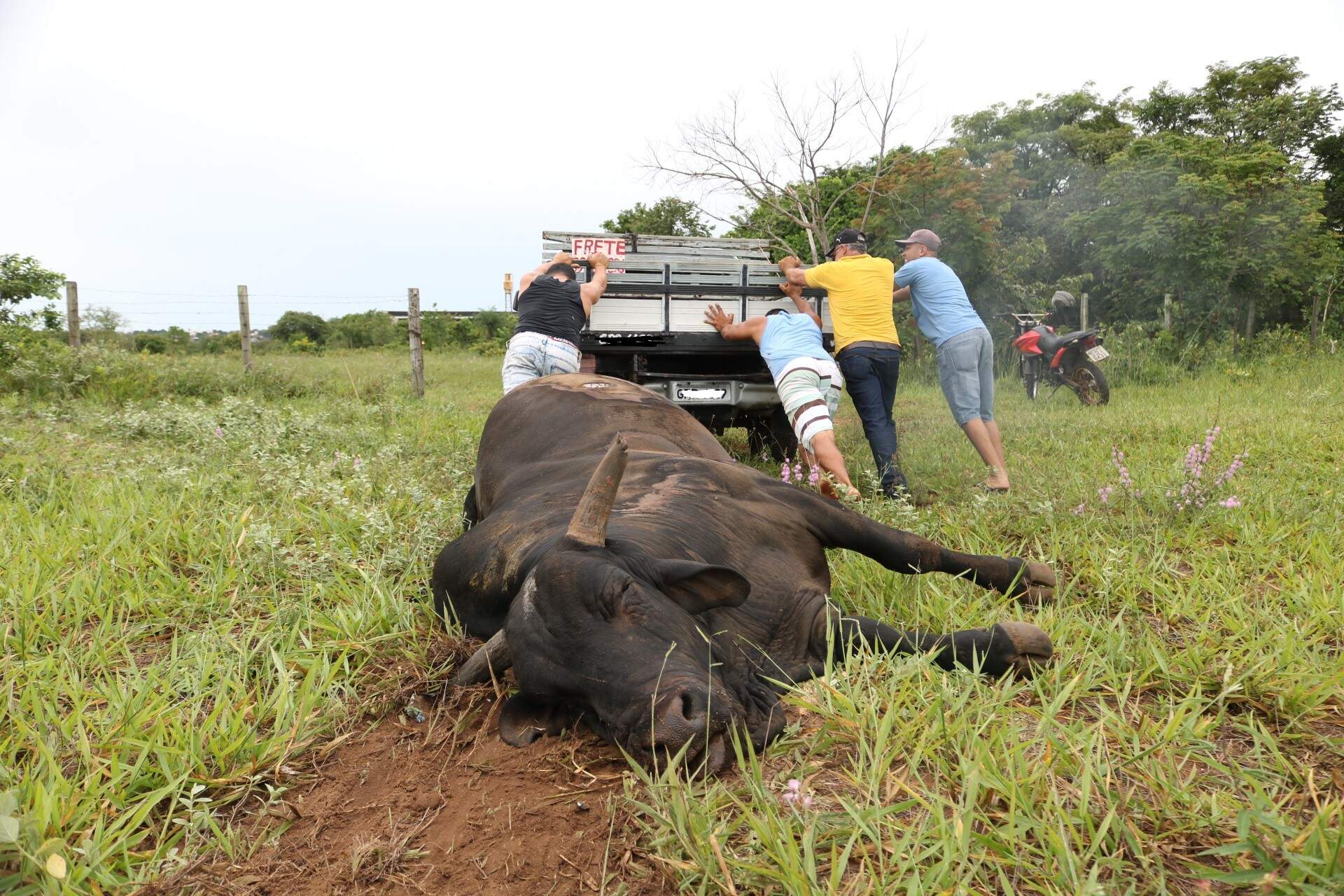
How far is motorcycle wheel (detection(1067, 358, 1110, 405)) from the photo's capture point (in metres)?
10.6

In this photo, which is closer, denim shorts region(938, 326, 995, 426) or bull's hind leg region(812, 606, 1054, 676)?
bull's hind leg region(812, 606, 1054, 676)

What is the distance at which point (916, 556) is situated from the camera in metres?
3.42

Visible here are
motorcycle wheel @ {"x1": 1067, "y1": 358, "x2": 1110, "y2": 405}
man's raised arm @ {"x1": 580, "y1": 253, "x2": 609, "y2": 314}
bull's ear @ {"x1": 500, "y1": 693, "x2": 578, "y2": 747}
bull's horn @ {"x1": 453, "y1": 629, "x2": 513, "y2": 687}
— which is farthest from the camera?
motorcycle wheel @ {"x1": 1067, "y1": 358, "x2": 1110, "y2": 405}

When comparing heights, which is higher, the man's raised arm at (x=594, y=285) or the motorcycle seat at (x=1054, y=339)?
the man's raised arm at (x=594, y=285)

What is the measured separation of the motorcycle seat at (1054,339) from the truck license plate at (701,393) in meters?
6.12

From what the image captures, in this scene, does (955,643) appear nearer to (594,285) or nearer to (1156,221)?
(594,285)

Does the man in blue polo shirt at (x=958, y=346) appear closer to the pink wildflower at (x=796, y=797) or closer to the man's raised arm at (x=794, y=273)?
the man's raised arm at (x=794, y=273)

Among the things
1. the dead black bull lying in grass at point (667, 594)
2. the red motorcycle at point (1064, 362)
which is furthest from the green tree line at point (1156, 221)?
the dead black bull lying in grass at point (667, 594)

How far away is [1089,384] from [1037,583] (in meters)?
8.30

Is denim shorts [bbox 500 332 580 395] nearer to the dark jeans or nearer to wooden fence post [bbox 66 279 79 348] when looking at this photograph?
the dark jeans

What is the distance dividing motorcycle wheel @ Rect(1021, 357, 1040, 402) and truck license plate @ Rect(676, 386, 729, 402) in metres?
6.27

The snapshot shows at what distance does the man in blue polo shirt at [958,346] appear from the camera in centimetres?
595

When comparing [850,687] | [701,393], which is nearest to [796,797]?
[850,687]

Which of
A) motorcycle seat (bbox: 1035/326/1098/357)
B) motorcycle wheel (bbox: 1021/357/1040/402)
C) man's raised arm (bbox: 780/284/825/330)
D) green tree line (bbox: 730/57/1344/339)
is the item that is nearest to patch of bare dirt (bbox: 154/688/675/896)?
man's raised arm (bbox: 780/284/825/330)
